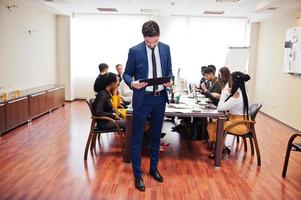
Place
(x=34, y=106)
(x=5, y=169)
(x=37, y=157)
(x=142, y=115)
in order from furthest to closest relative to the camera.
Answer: (x=34, y=106)
(x=37, y=157)
(x=5, y=169)
(x=142, y=115)

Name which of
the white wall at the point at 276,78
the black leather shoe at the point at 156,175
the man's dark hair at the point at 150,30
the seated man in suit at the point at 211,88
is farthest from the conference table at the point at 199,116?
the white wall at the point at 276,78

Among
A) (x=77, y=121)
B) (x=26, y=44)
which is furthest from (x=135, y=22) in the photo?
(x=77, y=121)

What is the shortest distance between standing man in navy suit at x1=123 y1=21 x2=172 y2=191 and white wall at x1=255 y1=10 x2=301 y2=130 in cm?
407

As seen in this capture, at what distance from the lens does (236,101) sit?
377 cm

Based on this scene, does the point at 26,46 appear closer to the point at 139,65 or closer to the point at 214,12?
the point at 139,65

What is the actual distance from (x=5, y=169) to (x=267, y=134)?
4592 millimetres

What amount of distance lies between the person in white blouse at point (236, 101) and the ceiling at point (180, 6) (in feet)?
8.92

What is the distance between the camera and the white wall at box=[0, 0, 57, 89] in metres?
5.75

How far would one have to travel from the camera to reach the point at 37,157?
397 cm

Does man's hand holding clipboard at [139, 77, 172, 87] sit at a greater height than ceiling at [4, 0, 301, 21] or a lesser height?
lesser

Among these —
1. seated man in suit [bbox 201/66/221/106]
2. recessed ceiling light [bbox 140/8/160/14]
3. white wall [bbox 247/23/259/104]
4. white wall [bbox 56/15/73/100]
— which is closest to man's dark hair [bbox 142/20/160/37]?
seated man in suit [bbox 201/66/221/106]

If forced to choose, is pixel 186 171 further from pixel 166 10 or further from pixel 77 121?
pixel 166 10

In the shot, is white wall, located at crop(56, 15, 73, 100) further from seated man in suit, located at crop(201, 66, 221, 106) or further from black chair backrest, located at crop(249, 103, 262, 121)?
black chair backrest, located at crop(249, 103, 262, 121)

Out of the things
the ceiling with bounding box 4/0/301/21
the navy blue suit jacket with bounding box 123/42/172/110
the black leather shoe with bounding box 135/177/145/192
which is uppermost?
the ceiling with bounding box 4/0/301/21
